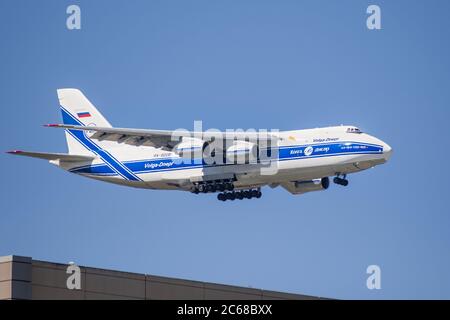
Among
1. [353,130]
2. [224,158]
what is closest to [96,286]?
[224,158]

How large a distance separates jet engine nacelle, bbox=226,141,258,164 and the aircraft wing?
1.23ft

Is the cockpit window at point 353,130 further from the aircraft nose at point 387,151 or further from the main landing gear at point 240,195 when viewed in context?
the main landing gear at point 240,195

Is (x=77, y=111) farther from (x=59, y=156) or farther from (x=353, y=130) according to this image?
(x=353, y=130)

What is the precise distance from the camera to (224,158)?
1511 inches

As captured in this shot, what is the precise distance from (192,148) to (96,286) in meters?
13.4

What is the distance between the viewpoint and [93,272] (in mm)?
25578

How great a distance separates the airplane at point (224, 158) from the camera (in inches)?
1451

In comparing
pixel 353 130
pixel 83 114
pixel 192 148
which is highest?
pixel 83 114

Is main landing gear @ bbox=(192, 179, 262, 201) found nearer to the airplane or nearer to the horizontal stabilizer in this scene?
the airplane

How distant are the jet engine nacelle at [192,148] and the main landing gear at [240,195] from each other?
6.16ft

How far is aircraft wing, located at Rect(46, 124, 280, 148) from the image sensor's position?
125 feet
